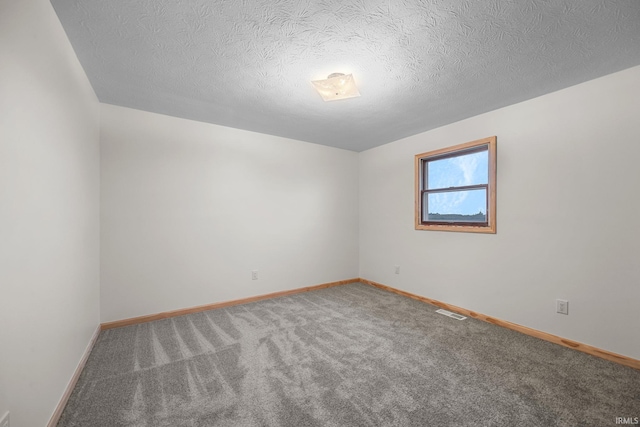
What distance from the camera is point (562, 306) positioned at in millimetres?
2369

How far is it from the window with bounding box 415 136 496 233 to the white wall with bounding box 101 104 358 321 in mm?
1457

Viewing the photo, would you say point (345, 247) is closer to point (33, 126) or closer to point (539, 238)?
point (539, 238)

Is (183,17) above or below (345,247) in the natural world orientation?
above

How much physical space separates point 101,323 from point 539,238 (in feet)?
14.9

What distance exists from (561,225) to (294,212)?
3136mm

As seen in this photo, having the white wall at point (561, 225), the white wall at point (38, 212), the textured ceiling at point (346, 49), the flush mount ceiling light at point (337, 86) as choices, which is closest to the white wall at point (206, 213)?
the textured ceiling at point (346, 49)

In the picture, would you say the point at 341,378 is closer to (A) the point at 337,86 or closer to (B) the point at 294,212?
(A) the point at 337,86

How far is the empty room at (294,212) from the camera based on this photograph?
145cm

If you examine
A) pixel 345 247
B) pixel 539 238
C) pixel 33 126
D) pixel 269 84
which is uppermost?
pixel 269 84

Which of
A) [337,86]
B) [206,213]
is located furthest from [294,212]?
[337,86]

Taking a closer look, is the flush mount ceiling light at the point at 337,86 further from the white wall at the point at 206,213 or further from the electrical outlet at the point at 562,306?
the electrical outlet at the point at 562,306

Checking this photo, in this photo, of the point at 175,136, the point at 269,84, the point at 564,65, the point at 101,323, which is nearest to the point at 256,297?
the point at 101,323

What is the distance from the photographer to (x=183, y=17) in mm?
1537

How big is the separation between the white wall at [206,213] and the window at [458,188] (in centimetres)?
146
